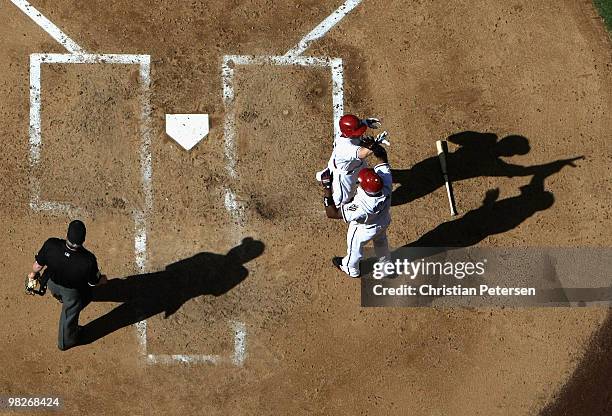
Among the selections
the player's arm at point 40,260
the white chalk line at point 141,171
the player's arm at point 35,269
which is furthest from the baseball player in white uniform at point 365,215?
the player's arm at point 35,269

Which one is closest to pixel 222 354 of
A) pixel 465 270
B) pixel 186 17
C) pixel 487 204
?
pixel 465 270

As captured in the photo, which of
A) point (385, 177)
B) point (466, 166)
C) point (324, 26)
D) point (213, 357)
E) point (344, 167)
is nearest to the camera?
point (385, 177)

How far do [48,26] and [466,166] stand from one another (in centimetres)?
620

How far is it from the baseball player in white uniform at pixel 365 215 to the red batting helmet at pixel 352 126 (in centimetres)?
48

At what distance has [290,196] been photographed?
968 cm

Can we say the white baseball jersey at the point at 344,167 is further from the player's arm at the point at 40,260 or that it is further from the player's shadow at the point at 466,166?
the player's arm at the point at 40,260

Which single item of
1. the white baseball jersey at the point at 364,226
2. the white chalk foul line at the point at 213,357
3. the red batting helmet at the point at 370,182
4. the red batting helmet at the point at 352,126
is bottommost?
the white chalk foul line at the point at 213,357

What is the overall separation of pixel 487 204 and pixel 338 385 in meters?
3.20

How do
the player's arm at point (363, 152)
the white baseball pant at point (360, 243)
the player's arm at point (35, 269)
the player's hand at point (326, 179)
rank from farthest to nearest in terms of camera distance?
the player's hand at point (326, 179), the white baseball pant at point (360, 243), the player's arm at point (363, 152), the player's arm at point (35, 269)

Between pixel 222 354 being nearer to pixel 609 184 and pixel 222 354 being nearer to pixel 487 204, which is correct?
pixel 487 204

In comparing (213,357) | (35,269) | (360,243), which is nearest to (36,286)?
(35,269)

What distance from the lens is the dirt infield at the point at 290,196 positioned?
9.02 metres

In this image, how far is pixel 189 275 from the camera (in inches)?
366

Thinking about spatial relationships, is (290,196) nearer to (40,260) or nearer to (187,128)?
(187,128)
